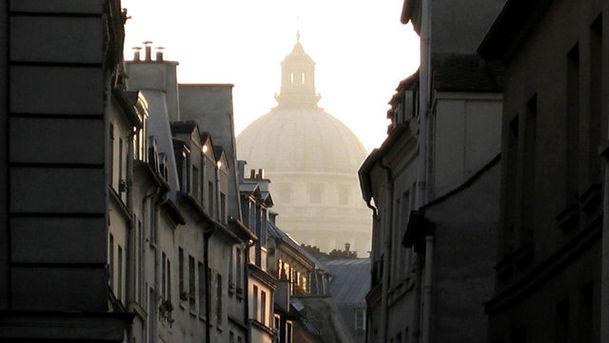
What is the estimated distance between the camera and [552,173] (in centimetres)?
2378

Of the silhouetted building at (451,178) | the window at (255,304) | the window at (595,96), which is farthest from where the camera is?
the window at (255,304)

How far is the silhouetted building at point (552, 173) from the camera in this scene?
21.0 metres

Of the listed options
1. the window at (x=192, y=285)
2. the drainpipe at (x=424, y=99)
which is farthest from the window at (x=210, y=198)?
the drainpipe at (x=424, y=99)

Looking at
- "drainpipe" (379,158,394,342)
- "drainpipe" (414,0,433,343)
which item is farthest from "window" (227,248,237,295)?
"drainpipe" (414,0,433,343)

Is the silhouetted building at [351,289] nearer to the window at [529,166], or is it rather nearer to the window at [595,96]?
Result: the window at [529,166]

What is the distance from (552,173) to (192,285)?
99.3ft

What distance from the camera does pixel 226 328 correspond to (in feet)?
193

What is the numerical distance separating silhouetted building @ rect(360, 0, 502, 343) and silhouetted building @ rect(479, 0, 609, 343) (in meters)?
5.76

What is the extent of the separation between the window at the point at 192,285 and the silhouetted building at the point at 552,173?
2473cm

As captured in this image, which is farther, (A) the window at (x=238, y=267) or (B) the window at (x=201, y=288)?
(A) the window at (x=238, y=267)

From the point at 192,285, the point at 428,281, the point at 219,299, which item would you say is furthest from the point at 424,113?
the point at 219,299

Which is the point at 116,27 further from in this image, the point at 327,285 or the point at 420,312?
the point at 327,285

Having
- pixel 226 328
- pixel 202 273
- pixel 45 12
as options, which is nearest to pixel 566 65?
pixel 45 12

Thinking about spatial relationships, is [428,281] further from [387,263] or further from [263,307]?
[263,307]
